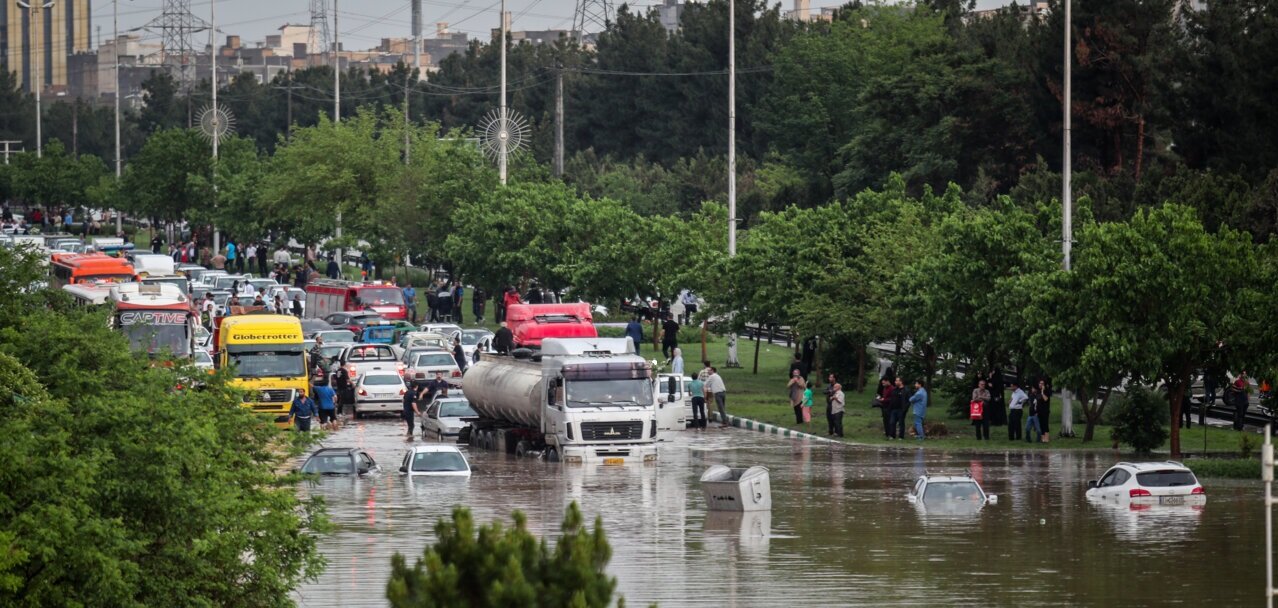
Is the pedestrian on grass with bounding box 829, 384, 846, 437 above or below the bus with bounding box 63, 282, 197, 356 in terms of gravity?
below

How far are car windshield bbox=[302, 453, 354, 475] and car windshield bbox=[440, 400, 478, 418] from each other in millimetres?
9769

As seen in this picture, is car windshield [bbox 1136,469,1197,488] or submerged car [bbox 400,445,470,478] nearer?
car windshield [bbox 1136,469,1197,488]

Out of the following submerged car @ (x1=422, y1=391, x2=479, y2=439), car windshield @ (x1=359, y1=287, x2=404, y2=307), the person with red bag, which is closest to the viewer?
the person with red bag

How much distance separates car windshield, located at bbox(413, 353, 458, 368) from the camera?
57750 mm

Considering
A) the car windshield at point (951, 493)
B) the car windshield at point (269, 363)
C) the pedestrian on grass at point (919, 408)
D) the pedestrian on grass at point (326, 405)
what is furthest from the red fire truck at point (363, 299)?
the car windshield at point (951, 493)

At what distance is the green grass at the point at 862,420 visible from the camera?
4616 centimetres

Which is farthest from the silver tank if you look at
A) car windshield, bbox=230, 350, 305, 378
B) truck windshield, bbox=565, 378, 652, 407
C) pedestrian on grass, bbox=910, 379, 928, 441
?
pedestrian on grass, bbox=910, 379, 928, 441

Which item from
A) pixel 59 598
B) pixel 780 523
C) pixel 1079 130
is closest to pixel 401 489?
pixel 780 523

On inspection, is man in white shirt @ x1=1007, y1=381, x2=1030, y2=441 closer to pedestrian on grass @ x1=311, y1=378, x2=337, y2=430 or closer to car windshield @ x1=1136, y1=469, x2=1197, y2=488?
car windshield @ x1=1136, y1=469, x2=1197, y2=488

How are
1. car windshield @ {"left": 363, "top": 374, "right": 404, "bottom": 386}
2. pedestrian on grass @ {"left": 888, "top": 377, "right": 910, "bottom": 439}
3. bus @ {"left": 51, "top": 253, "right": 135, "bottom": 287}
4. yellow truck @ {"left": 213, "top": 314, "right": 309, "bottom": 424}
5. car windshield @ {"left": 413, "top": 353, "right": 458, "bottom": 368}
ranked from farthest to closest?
bus @ {"left": 51, "top": 253, "right": 135, "bottom": 287}, car windshield @ {"left": 413, "top": 353, "right": 458, "bottom": 368}, car windshield @ {"left": 363, "top": 374, "right": 404, "bottom": 386}, yellow truck @ {"left": 213, "top": 314, "right": 309, "bottom": 424}, pedestrian on grass @ {"left": 888, "top": 377, "right": 910, "bottom": 439}

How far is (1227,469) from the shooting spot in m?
40.2

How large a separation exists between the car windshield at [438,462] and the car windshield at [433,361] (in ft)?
57.3

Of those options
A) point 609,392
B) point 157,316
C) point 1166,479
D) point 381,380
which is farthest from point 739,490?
point 157,316

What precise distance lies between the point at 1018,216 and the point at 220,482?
31261 mm
